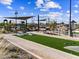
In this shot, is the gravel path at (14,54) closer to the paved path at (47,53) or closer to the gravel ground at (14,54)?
the gravel ground at (14,54)

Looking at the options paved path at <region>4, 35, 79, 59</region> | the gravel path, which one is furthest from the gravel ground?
paved path at <region>4, 35, 79, 59</region>

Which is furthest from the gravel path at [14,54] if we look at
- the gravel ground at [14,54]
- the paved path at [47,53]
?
the paved path at [47,53]

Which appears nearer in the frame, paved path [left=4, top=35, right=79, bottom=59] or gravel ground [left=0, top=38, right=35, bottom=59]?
paved path [left=4, top=35, right=79, bottom=59]

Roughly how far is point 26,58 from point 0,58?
3829mm

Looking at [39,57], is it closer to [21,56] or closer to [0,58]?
[21,56]

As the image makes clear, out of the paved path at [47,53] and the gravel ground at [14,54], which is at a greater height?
the paved path at [47,53]

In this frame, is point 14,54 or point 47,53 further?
point 14,54

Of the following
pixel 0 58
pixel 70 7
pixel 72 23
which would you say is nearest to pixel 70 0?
pixel 70 7

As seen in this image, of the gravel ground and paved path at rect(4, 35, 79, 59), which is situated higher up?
paved path at rect(4, 35, 79, 59)

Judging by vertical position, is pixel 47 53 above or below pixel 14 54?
above

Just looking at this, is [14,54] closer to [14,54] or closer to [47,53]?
[14,54]

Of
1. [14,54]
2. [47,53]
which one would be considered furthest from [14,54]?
[47,53]

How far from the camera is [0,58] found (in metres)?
23.3

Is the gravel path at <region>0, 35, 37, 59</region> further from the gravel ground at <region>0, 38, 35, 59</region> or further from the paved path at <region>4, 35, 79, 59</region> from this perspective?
the paved path at <region>4, 35, 79, 59</region>
